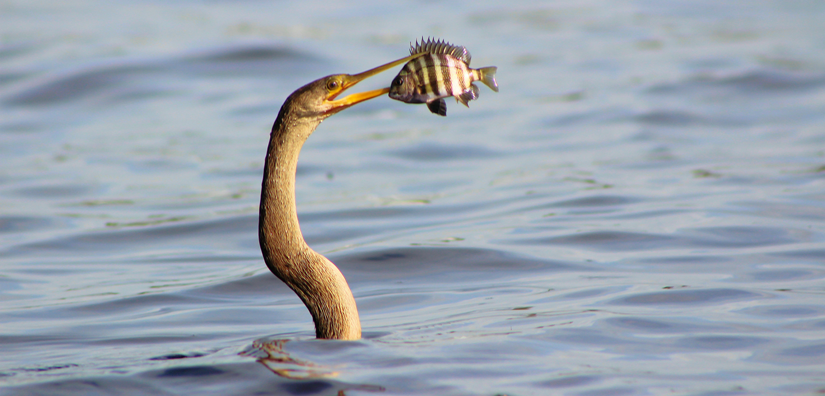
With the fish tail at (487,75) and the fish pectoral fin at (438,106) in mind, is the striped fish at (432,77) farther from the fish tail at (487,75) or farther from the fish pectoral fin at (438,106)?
the fish tail at (487,75)

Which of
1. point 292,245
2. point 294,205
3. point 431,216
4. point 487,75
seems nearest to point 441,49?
point 487,75

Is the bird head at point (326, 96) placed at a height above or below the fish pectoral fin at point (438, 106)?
above

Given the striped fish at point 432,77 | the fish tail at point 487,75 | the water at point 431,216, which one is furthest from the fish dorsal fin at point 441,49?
the water at point 431,216

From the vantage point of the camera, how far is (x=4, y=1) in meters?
22.0

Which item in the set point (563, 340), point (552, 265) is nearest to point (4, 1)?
point (552, 265)

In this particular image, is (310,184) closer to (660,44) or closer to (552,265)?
(552,265)

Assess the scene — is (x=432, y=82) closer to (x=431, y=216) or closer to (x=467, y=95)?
(x=467, y=95)

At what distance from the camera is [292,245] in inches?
166

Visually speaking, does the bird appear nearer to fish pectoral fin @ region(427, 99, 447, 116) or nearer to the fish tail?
fish pectoral fin @ region(427, 99, 447, 116)

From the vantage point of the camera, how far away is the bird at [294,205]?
4.14m

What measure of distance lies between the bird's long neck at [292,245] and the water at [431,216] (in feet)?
0.46

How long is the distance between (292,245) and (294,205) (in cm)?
18

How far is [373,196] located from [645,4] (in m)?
16.0

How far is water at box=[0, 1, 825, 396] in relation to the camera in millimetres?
4270
